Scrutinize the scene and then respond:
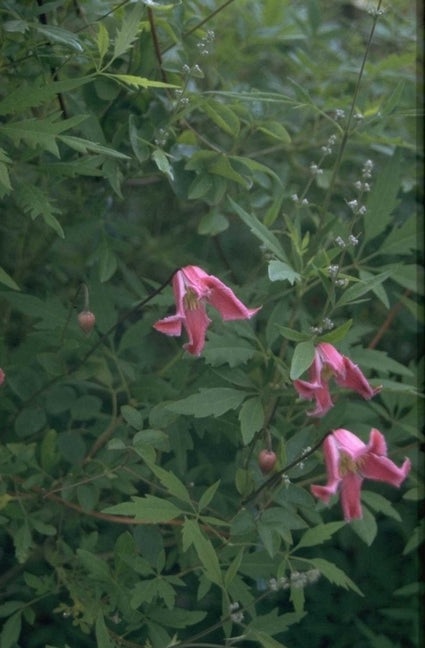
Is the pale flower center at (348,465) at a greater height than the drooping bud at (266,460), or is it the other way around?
the pale flower center at (348,465)

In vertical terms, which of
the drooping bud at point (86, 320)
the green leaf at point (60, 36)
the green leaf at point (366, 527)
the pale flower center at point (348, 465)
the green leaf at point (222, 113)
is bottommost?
the green leaf at point (366, 527)

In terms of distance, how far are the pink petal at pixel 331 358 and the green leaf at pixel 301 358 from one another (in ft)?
0.06

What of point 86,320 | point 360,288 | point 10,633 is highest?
point 360,288

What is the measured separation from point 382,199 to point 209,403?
49cm

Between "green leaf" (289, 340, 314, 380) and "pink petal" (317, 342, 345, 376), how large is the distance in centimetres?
2

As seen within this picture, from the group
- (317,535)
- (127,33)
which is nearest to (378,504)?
(317,535)

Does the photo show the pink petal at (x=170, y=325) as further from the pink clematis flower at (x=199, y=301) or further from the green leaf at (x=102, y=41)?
the green leaf at (x=102, y=41)

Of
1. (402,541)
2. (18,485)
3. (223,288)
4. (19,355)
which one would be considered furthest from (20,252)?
(402,541)

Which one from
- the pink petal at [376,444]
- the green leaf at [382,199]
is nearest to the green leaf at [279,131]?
the green leaf at [382,199]

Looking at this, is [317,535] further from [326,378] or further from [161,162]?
[161,162]

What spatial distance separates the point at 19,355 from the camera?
5.52 feet

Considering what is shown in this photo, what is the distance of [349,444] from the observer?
53.0 inches

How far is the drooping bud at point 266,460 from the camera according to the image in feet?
4.63

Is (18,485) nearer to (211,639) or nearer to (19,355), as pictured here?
(19,355)
